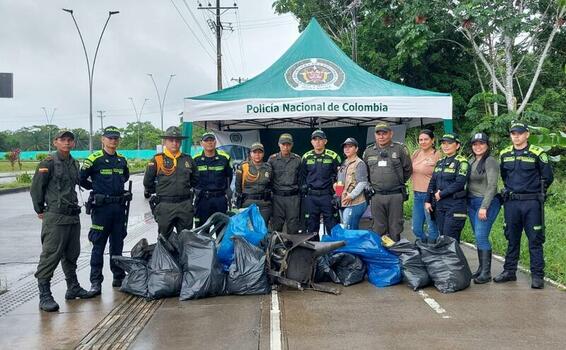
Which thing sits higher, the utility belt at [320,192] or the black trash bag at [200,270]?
the utility belt at [320,192]

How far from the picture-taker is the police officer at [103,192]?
6242 mm

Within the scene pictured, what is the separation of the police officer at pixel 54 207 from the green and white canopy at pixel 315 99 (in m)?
3.06

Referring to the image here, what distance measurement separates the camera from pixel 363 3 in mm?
21172

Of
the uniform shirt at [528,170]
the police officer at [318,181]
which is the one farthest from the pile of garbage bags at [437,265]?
the police officer at [318,181]

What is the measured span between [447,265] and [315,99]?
391cm

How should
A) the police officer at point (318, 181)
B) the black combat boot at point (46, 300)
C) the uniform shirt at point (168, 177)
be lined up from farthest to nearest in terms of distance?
the police officer at point (318, 181) → the uniform shirt at point (168, 177) → the black combat boot at point (46, 300)

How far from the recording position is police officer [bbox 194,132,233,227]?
706 centimetres

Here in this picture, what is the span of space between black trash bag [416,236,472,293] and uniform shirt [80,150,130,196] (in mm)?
3567

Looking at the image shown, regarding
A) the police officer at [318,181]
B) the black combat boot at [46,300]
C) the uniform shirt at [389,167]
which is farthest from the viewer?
the police officer at [318,181]

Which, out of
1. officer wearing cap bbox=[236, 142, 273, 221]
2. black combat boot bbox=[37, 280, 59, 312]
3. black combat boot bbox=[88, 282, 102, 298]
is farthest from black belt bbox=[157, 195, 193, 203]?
black combat boot bbox=[37, 280, 59, 312]

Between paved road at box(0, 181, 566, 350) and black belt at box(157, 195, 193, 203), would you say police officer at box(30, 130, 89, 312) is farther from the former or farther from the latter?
black belt at box(157, 195, 193, 203)

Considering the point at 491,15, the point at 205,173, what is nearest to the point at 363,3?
the point at 491,15

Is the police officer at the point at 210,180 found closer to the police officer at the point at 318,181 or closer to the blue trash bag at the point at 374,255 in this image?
the police officer at the point at 318,181

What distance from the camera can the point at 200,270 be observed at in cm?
586
